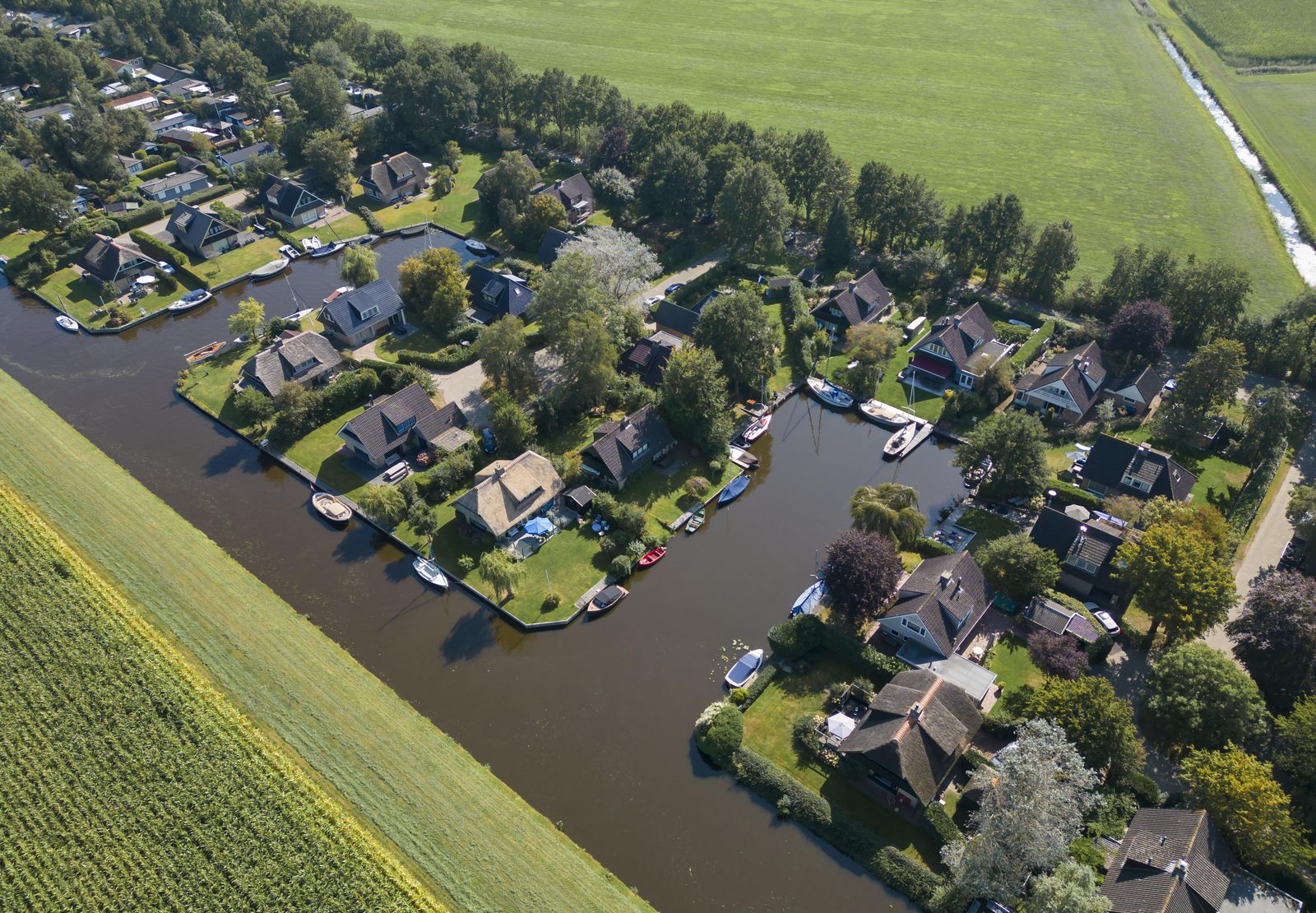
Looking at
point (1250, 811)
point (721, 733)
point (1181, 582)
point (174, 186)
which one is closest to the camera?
point (1250, 811)

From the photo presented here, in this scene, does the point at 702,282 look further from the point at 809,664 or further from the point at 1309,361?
the point at 1309,361

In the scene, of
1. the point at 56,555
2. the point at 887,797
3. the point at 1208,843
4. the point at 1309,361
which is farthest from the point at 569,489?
the point at 1309,361

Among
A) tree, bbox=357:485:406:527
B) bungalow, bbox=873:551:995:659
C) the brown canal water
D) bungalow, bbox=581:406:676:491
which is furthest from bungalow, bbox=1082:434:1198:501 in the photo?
tree, bbox=357:485:406:527

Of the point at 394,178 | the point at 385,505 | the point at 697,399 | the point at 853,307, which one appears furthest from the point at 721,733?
the point at 394,178

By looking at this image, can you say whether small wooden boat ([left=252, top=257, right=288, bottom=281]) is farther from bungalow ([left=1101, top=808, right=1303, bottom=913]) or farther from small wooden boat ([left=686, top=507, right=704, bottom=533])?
bungalow ([left=1101, top=808, right=1303, bottom=913])

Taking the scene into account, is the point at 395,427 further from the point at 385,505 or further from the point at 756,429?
the point at 756,429
